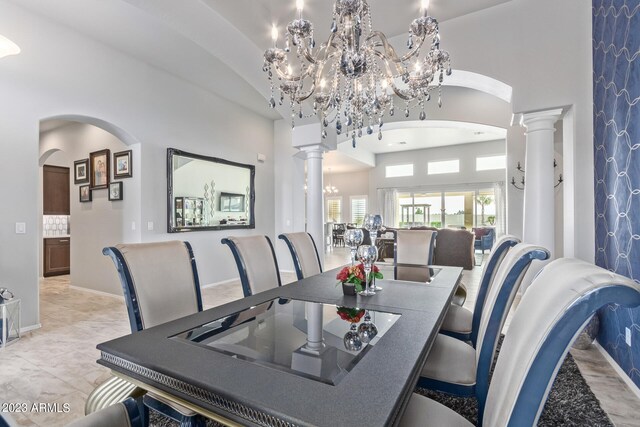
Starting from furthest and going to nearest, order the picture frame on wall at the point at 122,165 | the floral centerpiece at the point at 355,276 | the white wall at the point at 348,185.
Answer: the white wall at the point at 348,185 < the picture frame on wall at the point at 122,165 < the floral centerpiece at the point at 355,276

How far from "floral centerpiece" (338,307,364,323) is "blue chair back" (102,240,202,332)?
2.77 feet

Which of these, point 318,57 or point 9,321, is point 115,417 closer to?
point 318,57

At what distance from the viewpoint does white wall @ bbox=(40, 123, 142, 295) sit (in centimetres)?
450

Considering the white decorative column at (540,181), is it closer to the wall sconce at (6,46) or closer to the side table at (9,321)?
the wall sconce at (6,46)

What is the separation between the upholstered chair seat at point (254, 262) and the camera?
2.13 metres

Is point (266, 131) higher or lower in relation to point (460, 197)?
higher

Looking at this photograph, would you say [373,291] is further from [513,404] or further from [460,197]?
[460,197]

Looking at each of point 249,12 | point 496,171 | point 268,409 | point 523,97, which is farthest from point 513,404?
point 496,171

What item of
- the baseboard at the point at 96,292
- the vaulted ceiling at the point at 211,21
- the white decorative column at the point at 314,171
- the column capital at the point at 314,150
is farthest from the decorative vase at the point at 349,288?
the baseboard at the point at 96,292

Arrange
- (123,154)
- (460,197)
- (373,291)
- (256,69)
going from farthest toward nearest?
1. (460,197)
2. (123,154)
3. (256,69)
4. (373,291)

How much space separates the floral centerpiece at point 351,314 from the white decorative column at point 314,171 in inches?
132

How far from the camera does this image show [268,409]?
2.46 ft

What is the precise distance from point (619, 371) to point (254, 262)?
2.79m

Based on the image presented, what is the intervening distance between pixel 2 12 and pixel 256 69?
253 centimetres
